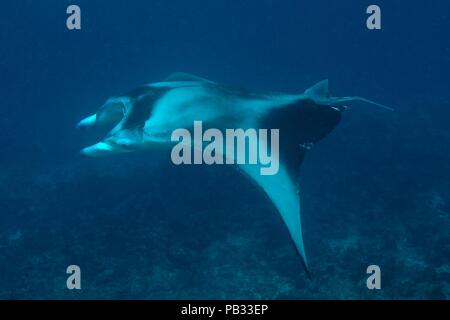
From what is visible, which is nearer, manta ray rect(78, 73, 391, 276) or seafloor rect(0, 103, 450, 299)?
manta ray rect(78, 73, 391, 276)

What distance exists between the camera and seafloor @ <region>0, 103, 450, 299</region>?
6.23 metres

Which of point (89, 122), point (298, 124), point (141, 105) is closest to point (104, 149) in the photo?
point (141, 105)

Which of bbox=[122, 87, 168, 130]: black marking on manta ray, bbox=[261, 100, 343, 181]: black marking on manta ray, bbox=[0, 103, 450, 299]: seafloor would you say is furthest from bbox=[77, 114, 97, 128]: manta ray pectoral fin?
bbox=[261, 100, 343, 181]: black marking on manta ray

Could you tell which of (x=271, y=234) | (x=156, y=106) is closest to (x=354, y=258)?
(x=271, y=234)

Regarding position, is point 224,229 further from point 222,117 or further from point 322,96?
point 322,96

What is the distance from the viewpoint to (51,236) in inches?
302

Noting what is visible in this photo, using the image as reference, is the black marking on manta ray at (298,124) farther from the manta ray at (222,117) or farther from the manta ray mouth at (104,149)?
the manta ray mouth at (104,149)

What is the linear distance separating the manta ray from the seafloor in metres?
2.26

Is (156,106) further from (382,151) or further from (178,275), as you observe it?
(382,151)

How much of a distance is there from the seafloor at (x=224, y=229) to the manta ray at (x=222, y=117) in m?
2.26

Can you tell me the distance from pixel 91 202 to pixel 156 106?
13.9 feet

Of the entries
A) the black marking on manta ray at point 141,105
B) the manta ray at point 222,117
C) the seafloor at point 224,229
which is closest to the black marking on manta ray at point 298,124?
the manta ray at point 222,117

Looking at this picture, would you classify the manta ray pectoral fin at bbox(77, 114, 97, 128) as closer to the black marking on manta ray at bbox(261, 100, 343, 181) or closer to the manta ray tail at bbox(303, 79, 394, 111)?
the black marking on manta ray at bbox(261, 100, 343, 181)

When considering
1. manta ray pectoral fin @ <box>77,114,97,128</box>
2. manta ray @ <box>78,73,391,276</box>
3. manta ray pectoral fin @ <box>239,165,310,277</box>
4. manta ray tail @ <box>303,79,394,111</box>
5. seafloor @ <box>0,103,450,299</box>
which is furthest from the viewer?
manta ray pectoral fin @ <box>77,114,97,128</box>
